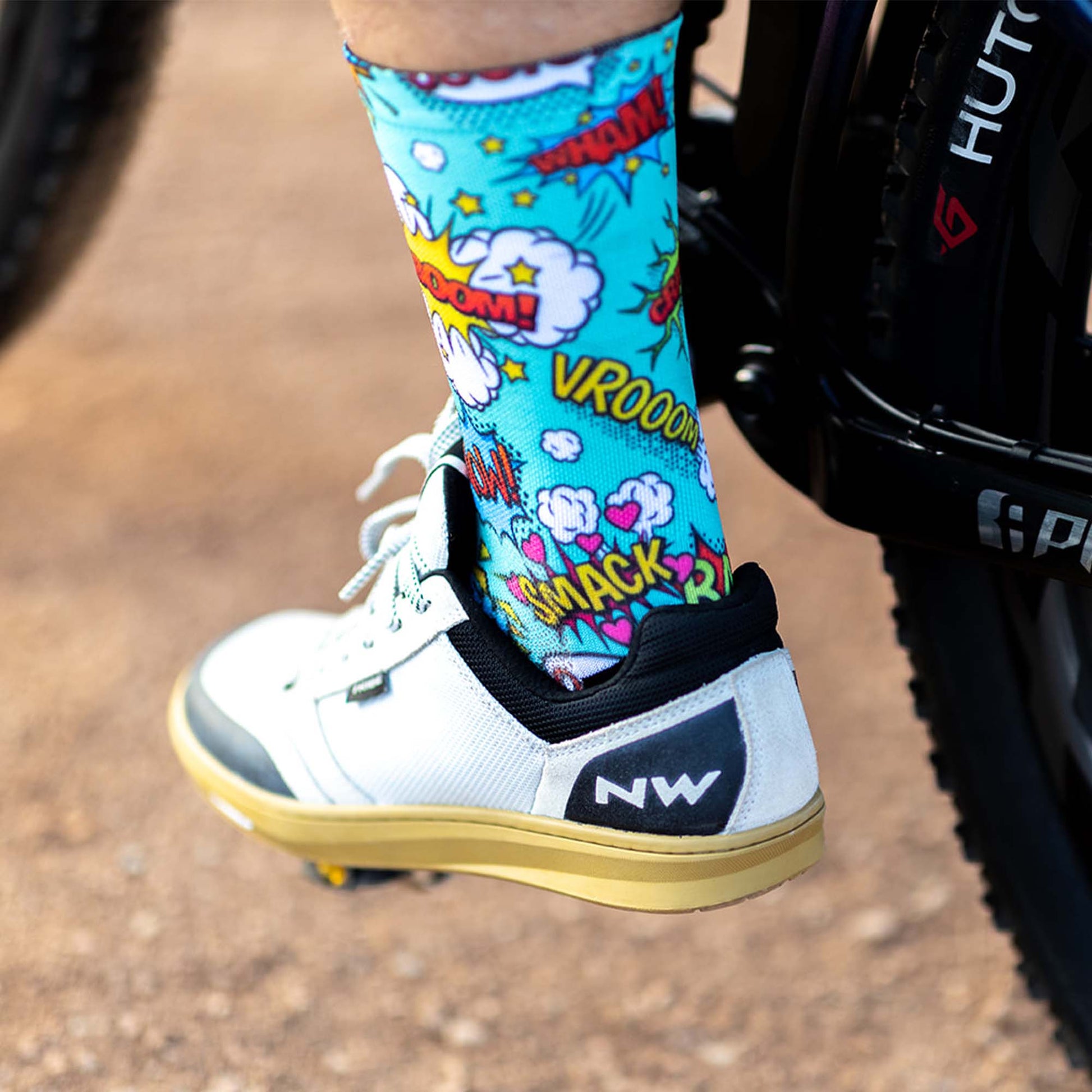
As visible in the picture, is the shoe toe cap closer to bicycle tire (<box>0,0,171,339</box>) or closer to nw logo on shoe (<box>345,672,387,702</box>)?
nw logo on shoe (<box>345,672,387,702</box>)

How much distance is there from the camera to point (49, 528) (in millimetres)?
1542

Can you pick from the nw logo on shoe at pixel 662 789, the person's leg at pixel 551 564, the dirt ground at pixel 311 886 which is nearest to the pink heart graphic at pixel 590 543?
the person's leg at pixel 551 564

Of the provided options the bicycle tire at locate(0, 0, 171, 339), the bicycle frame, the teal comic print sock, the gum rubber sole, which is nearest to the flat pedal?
the gum rubber sole

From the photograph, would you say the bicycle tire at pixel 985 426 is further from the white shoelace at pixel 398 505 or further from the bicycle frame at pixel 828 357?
the white shoelace at pixel 398 505

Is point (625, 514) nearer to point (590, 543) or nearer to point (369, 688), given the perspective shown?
point (590, 543)

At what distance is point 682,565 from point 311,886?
61 cm

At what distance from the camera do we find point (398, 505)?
2.75ft

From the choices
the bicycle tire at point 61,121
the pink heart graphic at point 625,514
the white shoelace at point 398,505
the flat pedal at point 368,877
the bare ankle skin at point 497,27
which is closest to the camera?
the bare ankle skin at point 497,27

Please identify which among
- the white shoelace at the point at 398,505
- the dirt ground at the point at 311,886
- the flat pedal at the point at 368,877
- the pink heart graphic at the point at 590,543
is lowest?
the dirt ground at the point at 311,886

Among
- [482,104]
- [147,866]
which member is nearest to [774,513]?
[147,866]

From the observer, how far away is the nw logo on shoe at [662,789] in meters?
0.65

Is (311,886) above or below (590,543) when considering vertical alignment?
below

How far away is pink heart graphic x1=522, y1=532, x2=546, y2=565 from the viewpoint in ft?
2.10

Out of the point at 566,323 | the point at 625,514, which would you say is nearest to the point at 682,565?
the point at 625,514
